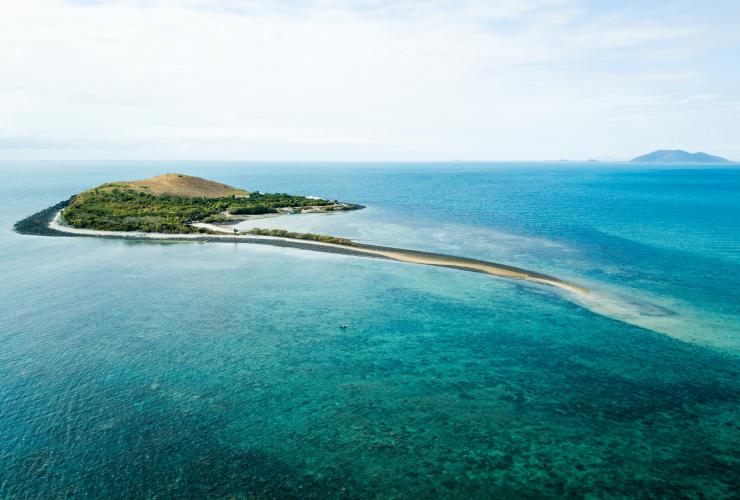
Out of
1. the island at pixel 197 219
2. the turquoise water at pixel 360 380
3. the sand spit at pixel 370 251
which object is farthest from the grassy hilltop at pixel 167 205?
the turquoise water at pixel 360 380

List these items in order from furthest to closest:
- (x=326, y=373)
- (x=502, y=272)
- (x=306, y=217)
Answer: (x=306, y=217) < (x=502, y=272) < (x=326, y=373)

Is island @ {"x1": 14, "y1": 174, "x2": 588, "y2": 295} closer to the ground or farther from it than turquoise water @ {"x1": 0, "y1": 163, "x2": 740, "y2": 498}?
farther from it

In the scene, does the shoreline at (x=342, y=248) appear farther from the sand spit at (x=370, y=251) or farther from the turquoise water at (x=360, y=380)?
the turquoise water at (x=360, y=380)

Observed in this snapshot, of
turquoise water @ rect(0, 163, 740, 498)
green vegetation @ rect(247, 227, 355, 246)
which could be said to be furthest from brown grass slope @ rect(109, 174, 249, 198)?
turquoise water @ rect(0, 163, 740, 498)

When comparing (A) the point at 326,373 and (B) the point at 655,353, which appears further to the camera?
(B) the point at 655,353

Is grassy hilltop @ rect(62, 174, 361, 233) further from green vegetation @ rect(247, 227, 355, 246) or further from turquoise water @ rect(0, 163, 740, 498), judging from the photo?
turquoise water @ rect(0, 163, 740, 498)

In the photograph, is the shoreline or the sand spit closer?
the sand spit

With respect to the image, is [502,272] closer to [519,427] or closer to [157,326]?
[519,427]

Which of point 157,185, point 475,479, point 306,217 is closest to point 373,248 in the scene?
point 306,217

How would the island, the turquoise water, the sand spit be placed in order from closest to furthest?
the turquoise water, the sand spit, the island
